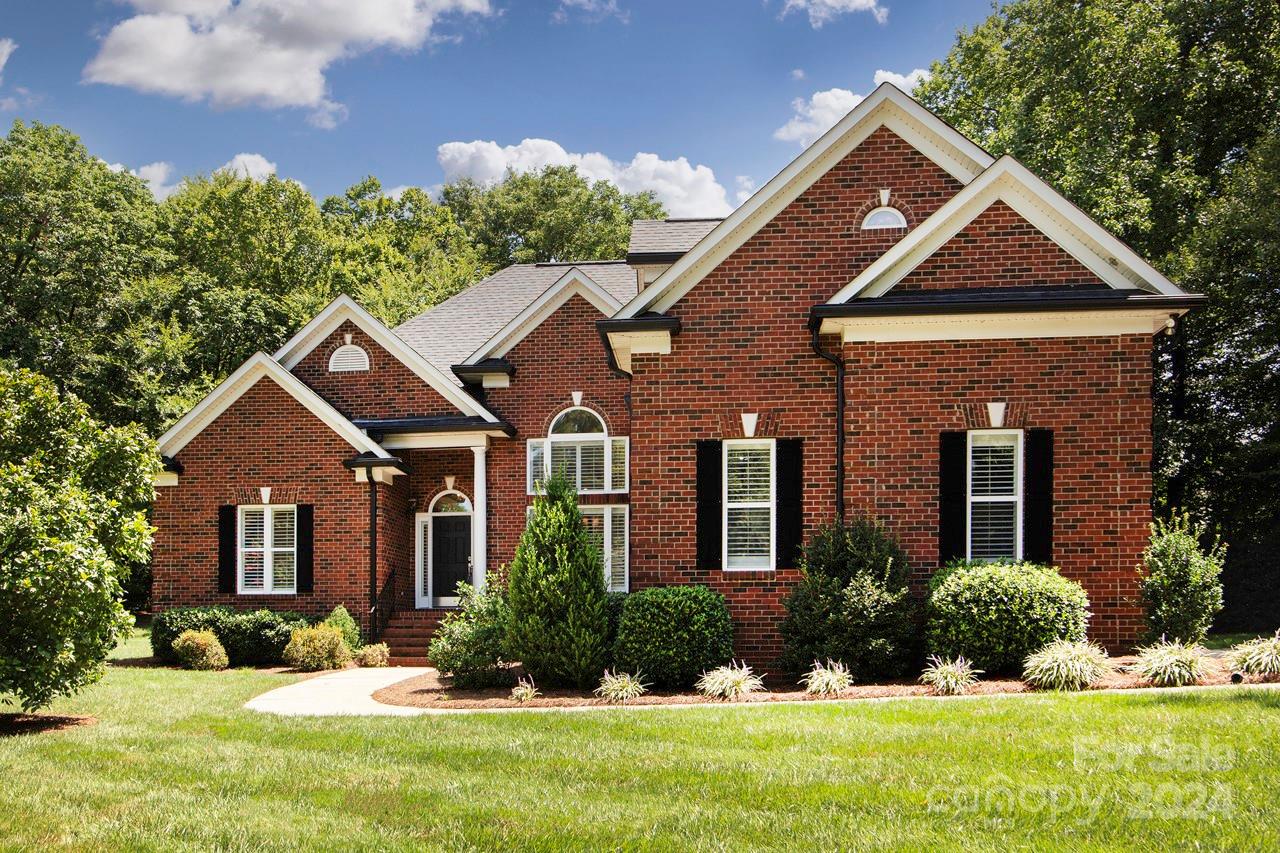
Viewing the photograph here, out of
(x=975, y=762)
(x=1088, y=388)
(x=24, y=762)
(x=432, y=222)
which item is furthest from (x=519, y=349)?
(x=432, y=222)

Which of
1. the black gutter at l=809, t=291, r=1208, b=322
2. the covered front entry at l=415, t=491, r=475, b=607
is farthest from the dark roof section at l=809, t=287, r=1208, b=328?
the covered front entry at l=415, t=491, r=475, b=607

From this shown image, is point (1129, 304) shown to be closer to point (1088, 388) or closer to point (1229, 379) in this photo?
point (1088, 388)

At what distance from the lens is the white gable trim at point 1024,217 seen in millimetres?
12562

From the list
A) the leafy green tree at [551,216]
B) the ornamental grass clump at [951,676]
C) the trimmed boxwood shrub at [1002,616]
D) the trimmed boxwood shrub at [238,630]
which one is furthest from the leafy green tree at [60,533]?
the leafy green tree at [551,216]

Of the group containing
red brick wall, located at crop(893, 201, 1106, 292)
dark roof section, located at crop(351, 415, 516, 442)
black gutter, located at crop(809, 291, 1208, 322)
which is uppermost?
red brick wall, located at crop(893, 201, 1106, 292)

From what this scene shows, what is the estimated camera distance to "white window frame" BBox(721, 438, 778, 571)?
13016 millimetres

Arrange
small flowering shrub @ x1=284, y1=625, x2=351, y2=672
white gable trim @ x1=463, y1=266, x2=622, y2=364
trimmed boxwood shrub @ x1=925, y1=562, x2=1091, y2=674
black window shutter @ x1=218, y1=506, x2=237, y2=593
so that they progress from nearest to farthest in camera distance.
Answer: trimmed boxwood shrub @ x1=925, y1=562, x2=1091, y2=674
small flowering shrub @ x1=284, y1=625, x2=351, y2=672
black window shutter @ x1=218, y1=506, x2=237, y2=593
white gable trim @ x1=463, y1=266, x2=622, y2=364

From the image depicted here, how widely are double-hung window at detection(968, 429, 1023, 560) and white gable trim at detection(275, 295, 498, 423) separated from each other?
9.87m

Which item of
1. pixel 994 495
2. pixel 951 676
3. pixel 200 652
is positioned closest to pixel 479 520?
pixel 200 652

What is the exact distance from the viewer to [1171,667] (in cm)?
1016

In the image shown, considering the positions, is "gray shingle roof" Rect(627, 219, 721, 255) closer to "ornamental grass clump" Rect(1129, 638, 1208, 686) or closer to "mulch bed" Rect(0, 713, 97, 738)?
"ornamental grass clump" Rect(1129, 638, 1208, 686)

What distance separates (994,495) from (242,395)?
13.1 metres

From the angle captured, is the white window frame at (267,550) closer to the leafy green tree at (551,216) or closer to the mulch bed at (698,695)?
the mulch bed at (698,695)

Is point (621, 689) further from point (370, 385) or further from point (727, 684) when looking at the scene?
point (370, 385)
